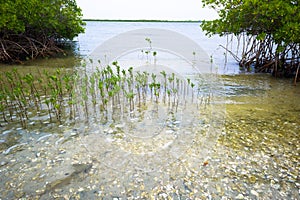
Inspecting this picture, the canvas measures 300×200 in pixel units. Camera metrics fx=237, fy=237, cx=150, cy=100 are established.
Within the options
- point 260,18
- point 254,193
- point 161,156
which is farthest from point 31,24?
point 254,193

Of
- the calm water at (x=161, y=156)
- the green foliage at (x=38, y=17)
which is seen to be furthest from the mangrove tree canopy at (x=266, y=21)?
the green foliage at (x=38, y=17)

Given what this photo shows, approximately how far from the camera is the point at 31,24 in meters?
13.5

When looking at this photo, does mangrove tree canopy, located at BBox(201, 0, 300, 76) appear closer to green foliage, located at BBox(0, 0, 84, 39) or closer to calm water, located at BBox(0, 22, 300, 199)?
calm water, located at BBox(0, 22, 300, 199)

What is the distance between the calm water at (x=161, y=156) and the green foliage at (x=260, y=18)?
137 inches

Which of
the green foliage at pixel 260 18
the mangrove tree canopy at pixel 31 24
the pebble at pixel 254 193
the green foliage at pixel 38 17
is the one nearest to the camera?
the pebble at pixel 254 193

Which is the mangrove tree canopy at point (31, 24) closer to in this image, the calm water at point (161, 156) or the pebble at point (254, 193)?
the calm water at point (161, 156)

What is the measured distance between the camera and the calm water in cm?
329

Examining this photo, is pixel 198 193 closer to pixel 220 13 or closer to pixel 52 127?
pixel 52 127

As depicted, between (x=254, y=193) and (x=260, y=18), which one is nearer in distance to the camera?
(x=254, y=193)

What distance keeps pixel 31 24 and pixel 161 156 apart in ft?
42.0

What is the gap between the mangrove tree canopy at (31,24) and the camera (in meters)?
11.5

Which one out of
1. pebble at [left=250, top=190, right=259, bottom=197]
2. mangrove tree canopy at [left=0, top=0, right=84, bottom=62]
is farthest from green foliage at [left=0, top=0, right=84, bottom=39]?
pebble at [left=250, top=190, right=259, bottom=197]

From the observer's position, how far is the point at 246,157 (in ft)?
13.1

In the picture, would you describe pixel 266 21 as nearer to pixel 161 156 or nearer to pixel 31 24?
pixel 161 156
